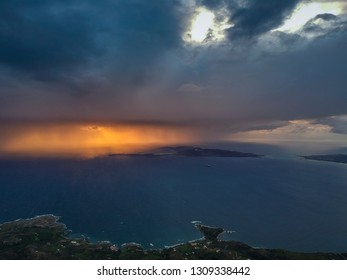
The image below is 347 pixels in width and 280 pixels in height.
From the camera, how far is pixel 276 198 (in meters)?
166

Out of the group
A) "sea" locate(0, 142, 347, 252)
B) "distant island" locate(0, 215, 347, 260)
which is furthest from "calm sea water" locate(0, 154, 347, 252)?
"distant island" locate(0, 215, 347, 260)

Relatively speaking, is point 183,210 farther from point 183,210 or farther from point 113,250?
point 113,250

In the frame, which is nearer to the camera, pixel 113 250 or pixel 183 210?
pixel 113 250

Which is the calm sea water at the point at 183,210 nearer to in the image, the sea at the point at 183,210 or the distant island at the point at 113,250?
the sea at the point at 183,210

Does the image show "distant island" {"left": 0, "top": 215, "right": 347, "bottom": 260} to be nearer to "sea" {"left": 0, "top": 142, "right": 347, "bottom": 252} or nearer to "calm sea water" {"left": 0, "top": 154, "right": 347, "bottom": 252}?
"sea" {"left": 0, "top": 142, "right": 347, "bottom": 252}

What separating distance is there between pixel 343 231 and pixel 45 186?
16824 cm

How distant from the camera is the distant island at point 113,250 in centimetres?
8038

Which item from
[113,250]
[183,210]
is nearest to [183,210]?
[183,210]

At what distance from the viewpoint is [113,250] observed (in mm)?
84875

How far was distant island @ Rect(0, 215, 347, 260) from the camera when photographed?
80375mm

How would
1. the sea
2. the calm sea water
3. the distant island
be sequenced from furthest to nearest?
the calm sea water → the sea → the distant island

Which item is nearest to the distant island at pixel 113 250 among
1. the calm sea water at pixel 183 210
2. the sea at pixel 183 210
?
the sea at pixel 183 210
